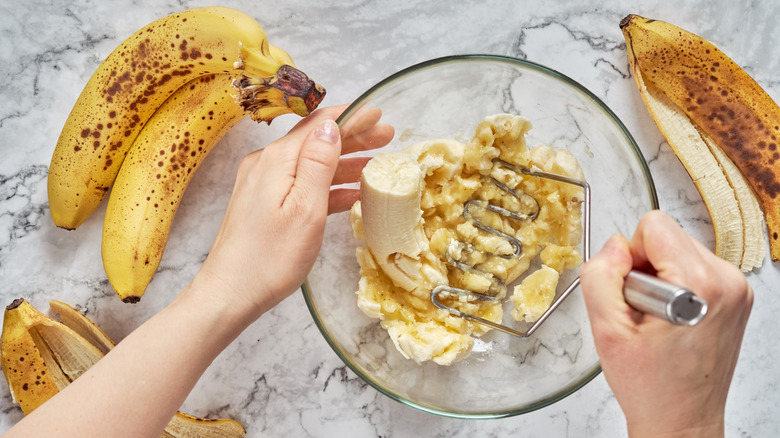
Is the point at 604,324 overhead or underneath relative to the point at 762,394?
overhead

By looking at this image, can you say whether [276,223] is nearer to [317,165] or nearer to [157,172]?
[317,165]

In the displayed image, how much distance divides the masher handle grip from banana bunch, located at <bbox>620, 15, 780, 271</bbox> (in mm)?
516

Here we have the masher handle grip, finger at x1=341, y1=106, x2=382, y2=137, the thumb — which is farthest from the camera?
finger at x1=341, y1=106, x2=382, y2=137

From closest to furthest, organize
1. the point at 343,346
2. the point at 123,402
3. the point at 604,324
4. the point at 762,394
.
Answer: the point at 604,324
the point at 123,402
the point at 343,346
the point at 762,394

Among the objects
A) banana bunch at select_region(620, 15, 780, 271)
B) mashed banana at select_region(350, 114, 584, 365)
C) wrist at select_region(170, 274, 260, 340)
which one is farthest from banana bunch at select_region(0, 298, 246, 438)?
banana bunch at select_region(620, 15, 780, 271)

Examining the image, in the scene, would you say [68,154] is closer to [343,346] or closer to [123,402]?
[123,402]

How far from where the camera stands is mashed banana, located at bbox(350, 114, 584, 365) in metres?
0.93

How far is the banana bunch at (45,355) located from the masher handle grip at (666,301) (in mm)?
783

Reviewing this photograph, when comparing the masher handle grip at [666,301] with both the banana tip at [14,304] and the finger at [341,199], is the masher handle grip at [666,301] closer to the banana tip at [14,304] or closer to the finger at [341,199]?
the finger at [341,199]

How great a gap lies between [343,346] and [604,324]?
43cm

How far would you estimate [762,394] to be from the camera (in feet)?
3.60

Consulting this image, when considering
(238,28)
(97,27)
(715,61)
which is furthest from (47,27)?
(715,61)

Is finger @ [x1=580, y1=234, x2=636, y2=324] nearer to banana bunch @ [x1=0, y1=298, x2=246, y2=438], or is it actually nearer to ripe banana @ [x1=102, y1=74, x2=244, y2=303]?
ripe banana @ [x1=102, y1=74, x2=244, y2=303]

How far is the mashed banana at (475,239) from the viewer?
0.93 m
